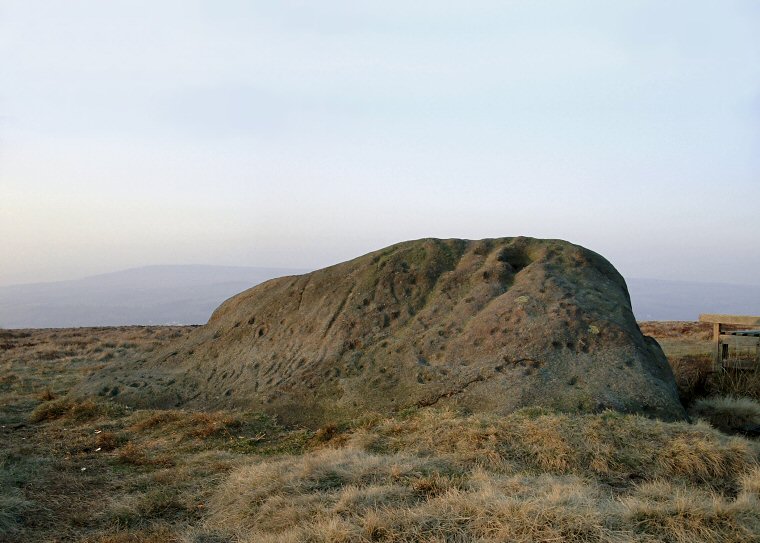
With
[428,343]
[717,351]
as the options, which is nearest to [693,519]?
[428,343]

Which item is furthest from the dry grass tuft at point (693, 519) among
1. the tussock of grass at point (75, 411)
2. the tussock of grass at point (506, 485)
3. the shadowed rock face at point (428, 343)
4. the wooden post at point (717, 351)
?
the tussock of grass at point (75, 411)

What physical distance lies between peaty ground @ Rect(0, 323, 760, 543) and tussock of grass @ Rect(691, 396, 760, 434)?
0.20 m

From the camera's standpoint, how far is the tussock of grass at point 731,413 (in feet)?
33.3

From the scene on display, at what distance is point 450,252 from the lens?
43.8 ft

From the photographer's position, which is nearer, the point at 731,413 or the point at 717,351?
the point at 731,413

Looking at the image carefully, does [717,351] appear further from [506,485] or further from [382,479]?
[382,479]

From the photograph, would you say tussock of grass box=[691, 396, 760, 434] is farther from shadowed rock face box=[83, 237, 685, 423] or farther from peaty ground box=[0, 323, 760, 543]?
shadowed rock face box=[83, 237, 685, 423]

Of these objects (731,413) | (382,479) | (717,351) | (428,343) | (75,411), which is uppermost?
(428,343)

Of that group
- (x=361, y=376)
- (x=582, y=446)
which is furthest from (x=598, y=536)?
(x=361, y=376)

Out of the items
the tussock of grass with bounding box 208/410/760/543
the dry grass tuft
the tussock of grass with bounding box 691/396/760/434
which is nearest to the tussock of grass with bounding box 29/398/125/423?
A: the tussock of grass with bounding box 208/410/760/543

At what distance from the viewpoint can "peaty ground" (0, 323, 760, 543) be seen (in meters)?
5.13

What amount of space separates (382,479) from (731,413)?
7235mm

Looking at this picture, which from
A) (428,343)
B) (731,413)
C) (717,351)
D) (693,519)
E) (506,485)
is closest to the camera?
(693,519)

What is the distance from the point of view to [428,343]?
11.1 m
